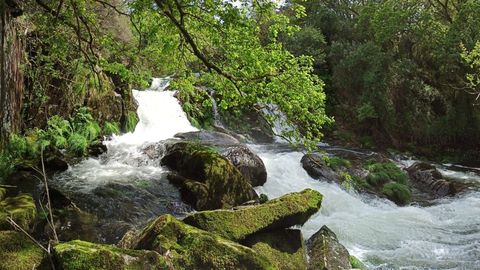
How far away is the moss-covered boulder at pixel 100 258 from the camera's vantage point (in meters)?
4.24

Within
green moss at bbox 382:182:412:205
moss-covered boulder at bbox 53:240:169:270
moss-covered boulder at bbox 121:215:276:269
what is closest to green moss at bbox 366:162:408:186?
green moss at bbox 382:182:412:205

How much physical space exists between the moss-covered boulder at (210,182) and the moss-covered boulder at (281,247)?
2.69 m

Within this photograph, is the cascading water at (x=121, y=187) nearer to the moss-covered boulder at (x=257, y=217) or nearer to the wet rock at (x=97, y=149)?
the wet rock at (x=97, y=149)

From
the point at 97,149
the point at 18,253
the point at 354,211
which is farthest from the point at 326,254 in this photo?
the point at 97,149

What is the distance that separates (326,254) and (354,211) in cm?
461

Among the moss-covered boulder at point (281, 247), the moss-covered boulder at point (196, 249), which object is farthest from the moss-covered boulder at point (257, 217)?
the moss-covered boulder at point (196, 249)

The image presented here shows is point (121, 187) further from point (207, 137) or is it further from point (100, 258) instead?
point (207, 137)

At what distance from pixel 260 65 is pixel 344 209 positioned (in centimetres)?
586

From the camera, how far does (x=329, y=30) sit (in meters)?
25.4

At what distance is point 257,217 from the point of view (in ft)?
21.3

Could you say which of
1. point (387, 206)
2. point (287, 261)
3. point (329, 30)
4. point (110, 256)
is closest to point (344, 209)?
point (387, 206)

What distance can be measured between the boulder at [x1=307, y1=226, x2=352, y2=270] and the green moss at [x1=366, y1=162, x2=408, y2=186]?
6.66 m

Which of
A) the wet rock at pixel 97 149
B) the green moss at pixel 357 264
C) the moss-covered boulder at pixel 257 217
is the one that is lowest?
the green moss at pixel 357 264

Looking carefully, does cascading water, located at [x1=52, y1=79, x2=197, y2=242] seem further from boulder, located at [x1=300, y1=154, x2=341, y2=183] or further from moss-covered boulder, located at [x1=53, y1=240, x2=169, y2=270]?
boulder, located at [x1=300, y1=154, x2=341, y2=183]
